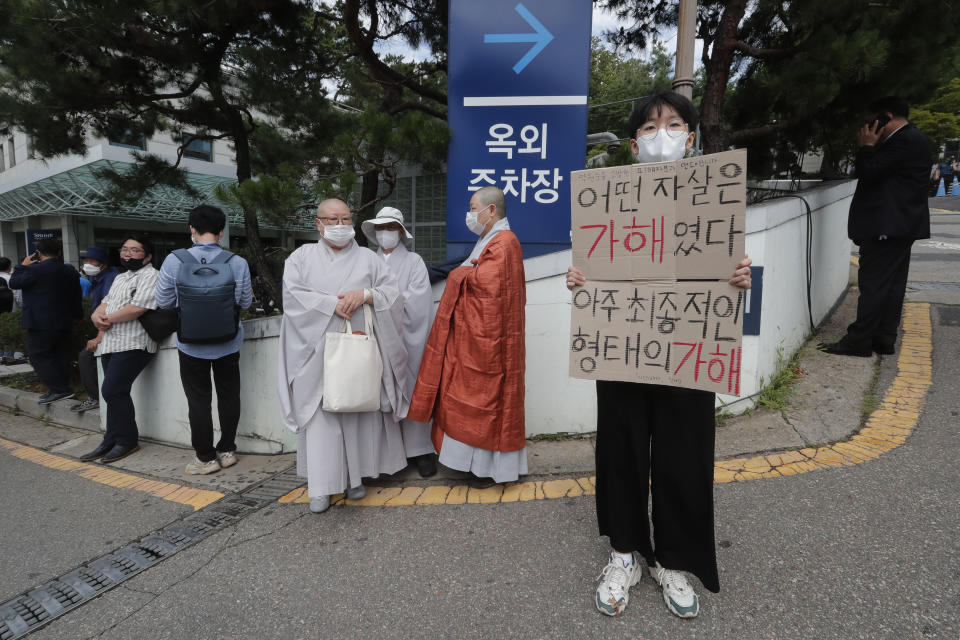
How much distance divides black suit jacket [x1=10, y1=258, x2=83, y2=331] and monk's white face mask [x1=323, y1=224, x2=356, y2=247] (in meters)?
3.96

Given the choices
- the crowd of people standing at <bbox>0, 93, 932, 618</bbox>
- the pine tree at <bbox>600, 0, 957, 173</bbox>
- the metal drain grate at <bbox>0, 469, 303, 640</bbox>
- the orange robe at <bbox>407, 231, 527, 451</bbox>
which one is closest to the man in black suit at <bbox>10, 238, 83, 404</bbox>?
the crowd of people standing at <bbox>0, 93, 932, 618</bbox>

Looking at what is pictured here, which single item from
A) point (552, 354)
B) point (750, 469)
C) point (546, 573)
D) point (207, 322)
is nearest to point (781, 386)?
point (750, 469)

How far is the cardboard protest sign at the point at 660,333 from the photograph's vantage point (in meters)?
1.76

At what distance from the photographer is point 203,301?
325 cm

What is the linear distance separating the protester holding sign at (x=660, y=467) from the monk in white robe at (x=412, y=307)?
1400 millimetres

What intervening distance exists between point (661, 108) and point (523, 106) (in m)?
2.10

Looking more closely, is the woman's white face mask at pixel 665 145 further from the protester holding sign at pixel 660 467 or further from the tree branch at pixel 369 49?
the tree branch at pixel 369 49

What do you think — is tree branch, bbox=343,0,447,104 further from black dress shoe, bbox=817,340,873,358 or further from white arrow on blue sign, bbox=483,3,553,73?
black dress shoe, bbox=817,340,873,358

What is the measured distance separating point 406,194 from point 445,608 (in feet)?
21.4

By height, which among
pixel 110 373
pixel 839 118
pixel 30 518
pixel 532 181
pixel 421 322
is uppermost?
pixel 839 118

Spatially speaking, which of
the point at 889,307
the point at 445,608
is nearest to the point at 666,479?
the point at 445,608

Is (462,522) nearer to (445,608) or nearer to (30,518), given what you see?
(445,608)

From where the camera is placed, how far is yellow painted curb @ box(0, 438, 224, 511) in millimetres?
3148

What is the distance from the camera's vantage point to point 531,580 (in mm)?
2098
